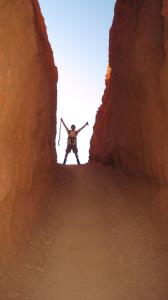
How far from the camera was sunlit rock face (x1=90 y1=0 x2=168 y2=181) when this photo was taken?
8758mm

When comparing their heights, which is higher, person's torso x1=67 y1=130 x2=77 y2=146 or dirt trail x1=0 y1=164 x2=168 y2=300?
person's torso x1=67 y1=130 x2=77 y2=146

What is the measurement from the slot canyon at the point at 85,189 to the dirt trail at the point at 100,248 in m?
0.02

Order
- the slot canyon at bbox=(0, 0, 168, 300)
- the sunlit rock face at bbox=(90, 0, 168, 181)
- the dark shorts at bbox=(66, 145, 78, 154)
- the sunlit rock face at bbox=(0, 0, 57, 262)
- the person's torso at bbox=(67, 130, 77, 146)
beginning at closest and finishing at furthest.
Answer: the sunlit rock face at bbox=(0, 0, 57, 262) < the slot canyon at bbox=(0, 0, 168, 300) < the sunlit rock face at bbox=(90, 0, 168, 181) < the dark shorts at bbox=(66, 145, 78, 154) < the person's torso at bbox=(67, 130, 77, 146)

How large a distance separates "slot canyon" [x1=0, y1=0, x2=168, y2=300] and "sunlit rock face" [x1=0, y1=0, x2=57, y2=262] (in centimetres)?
2

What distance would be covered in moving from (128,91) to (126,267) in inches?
256

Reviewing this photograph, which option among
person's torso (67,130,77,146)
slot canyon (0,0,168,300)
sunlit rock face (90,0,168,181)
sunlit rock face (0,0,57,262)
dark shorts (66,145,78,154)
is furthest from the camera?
person's torso (67,130,77,146)

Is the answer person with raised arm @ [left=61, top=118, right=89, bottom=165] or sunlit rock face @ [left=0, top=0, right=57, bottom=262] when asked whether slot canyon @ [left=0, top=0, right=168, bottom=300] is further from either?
person with raised arm @ [left=61, top=118, right=89, bottom=165]

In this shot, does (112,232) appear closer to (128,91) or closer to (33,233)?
(33,233)

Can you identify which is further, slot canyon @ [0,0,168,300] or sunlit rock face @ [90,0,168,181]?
sunlit rock face @ [90,0,168,181]

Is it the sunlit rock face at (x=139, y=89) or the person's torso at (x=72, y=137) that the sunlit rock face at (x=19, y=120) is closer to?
the sunlit rock face at (x=139, y=89)

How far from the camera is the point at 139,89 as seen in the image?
1046 centimetres

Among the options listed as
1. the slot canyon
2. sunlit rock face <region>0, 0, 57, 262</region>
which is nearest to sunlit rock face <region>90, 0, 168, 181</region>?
the slot canyon

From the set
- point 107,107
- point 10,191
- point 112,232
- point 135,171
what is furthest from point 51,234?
point 107,107

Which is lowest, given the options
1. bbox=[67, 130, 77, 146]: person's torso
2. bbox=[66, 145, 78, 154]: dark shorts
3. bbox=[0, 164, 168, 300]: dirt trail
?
bbox=[0, 164, 168, 300]: dirt trail
